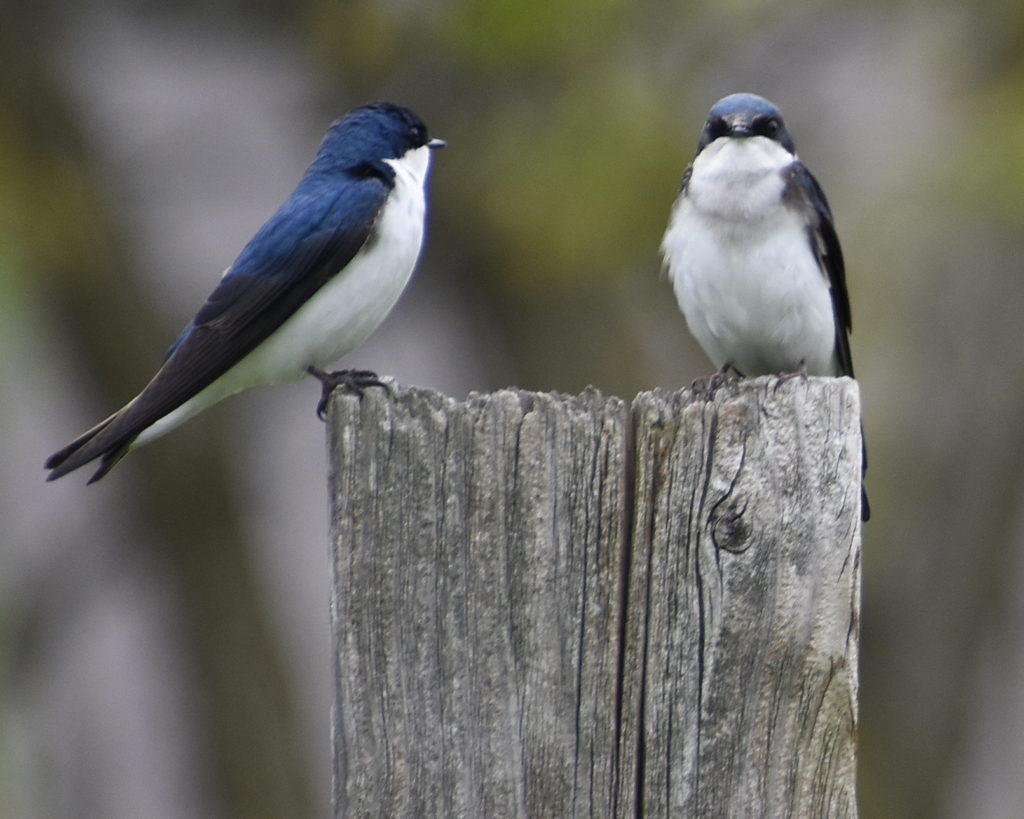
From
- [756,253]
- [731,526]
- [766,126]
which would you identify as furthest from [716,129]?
[731,526]

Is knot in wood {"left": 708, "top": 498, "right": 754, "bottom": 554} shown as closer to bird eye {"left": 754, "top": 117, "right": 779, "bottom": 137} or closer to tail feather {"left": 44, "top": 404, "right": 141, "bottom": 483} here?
tail feather {"left": 44, "top": 404, "right": 141, "bottom": 483}

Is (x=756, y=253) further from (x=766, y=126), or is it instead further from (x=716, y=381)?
(x=716, y=381)

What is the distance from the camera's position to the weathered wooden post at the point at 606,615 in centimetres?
191

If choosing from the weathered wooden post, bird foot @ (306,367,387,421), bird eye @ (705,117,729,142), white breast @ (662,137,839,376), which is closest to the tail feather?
bird foot @ (306,367,387,421)

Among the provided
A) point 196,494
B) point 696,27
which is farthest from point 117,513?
point 696,27

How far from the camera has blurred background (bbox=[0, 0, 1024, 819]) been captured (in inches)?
206

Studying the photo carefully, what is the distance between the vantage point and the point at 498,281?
5.83 m

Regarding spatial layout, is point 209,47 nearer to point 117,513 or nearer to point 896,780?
point 117,513

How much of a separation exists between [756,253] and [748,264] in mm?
30

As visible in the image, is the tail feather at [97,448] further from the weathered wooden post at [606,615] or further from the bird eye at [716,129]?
the bird eye at [716,129]

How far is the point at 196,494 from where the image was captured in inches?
223

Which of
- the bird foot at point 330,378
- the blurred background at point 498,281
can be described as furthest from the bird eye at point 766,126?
the blurred background at point 498,281

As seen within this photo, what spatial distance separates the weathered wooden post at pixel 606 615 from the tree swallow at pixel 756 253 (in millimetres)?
1506

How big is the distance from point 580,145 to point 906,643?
240 cm
